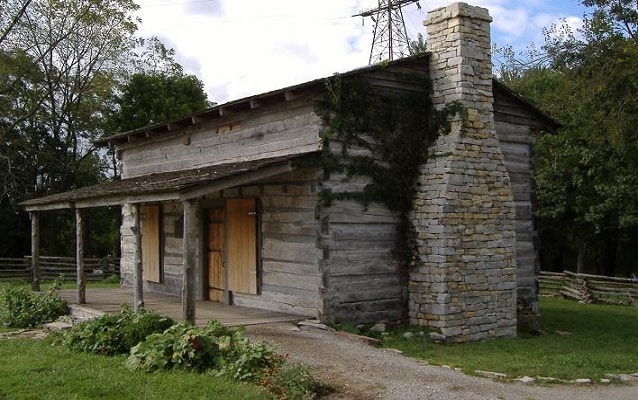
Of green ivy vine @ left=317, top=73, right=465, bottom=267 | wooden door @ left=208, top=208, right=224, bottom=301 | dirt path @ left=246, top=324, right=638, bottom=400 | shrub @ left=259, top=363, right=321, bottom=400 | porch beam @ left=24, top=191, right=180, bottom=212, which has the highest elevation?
green ivy vine @ left=317, top=73, right=465, bottom=267

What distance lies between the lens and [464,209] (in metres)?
11.8

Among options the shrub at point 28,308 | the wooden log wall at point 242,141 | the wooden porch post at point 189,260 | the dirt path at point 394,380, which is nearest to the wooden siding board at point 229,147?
the wooden log wall at point 242,141

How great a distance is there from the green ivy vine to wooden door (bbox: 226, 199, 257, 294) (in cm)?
232

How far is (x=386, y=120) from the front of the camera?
12.2 m

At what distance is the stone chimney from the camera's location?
1165cm

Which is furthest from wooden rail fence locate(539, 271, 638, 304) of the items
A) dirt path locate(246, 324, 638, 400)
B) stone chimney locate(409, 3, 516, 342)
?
dirt path locate(246, 324, 638, 400)

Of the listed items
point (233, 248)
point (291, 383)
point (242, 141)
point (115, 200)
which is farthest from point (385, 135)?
point (291, 383)

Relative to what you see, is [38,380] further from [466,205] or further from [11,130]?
[11,130]

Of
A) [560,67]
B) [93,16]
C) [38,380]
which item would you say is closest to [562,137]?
[560,67]

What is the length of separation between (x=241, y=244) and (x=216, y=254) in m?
1.43

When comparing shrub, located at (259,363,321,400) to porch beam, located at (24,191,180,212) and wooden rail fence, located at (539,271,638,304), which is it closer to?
porch beam, located at (24,191,180,212)

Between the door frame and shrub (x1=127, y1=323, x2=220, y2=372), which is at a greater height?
the door frame

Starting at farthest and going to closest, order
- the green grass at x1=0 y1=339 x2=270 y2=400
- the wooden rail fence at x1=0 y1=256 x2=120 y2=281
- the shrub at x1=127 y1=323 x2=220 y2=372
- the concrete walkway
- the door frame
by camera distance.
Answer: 1. the wooden rail fence at x1=0 y1=256 x2=120 y2=281
2. the door frame
3. the concrete walkway
4. the shrub at x1=127 y1=323 x2=220 y2=372
5. the green grass at x1=0 y1=339 x2=270 y2=400

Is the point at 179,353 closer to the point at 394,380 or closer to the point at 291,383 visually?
the point at 291,383
